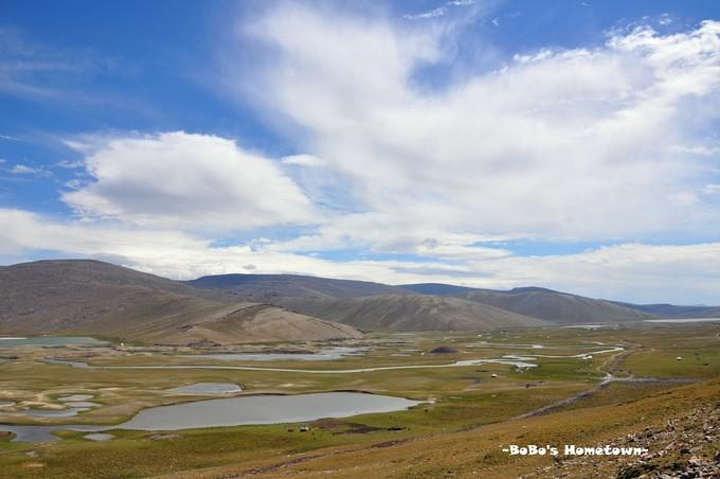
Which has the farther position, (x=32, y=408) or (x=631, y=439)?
(x=32, y=408)

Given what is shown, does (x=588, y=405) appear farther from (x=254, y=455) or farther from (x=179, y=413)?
(x=179, y=413)

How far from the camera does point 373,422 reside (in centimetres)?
8156

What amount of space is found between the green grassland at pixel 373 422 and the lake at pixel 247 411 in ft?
12.1

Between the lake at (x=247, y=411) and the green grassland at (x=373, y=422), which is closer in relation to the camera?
the green grassland at (x=373, y=422)

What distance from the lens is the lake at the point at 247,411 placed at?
80163 mm

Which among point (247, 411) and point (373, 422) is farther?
point (247, 411)

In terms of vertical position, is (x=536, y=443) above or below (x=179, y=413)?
above

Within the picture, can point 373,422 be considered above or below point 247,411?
above

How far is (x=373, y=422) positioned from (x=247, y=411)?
1029 inches

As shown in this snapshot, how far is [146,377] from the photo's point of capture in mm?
150000

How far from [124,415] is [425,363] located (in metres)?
120

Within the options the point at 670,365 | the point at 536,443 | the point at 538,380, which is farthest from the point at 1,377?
the point at 670,365

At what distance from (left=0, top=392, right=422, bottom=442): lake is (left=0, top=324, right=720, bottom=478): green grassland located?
12.1ft

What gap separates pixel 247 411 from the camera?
9625 centimetres
